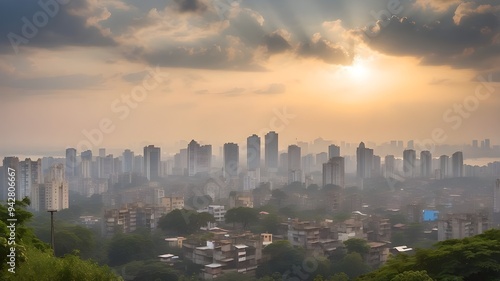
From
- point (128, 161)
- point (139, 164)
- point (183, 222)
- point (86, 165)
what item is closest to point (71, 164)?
point (86, 165)

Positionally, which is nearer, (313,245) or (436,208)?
(313,245)

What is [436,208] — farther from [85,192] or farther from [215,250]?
[85,192]

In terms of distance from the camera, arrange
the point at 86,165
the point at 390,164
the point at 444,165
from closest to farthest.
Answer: the point at 86,165
the point at 444,165
the point at 390,164

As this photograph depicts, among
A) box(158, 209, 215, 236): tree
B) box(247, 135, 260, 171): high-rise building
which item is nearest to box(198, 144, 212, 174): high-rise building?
box(247, 135, 260, 171): high-rise building

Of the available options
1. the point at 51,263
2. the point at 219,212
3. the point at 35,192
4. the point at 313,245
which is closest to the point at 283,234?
the point at 313,245

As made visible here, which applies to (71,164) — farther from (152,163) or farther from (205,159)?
(205,159)
